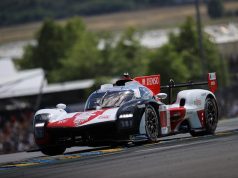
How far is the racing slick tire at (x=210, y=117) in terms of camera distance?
2114 centimetres

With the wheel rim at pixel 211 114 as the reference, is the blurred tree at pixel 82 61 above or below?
above

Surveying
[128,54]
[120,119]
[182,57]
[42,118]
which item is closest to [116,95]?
[120,119]

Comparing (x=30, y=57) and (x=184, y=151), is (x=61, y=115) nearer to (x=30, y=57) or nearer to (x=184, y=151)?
(x=184, y=151)

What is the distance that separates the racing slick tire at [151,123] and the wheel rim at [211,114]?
226cm

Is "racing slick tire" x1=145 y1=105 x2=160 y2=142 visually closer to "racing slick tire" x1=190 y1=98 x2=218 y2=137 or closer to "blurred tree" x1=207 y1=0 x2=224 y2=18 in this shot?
"racing slick tire" x1=190 y1=98 x2=218 y2=137

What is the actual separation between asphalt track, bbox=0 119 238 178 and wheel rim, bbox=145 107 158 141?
376 millimetres

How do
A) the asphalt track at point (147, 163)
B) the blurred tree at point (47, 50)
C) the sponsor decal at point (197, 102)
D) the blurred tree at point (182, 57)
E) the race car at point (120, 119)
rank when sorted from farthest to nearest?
1. the blurred tree at point (47, 50)
2. the blurred tree at point (182, 57)
3. the sponsor decal at point (197, 102)
4. the race car at point (120, 119)
5. the asphalt track at point (147, 163)

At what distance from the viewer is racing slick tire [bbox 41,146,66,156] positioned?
18.7 m

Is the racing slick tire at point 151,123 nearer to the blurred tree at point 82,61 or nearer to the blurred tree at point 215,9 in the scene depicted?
the blurred tree at point 82,61

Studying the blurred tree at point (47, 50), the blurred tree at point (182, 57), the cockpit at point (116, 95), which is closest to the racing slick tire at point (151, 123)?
the cockpit at point (116, 95)

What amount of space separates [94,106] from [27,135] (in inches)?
693

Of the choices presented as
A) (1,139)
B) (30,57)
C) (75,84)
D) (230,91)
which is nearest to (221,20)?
(30,57)

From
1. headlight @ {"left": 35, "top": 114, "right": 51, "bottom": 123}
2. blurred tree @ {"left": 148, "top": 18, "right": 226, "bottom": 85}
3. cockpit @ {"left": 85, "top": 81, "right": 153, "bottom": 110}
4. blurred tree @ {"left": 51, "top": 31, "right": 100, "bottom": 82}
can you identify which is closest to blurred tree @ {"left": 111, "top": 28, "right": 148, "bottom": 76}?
blurred tree @ {"left": 51, "top": 31, "right": 100, "bottom": 82}

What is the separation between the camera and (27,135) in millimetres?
36719
